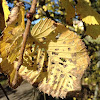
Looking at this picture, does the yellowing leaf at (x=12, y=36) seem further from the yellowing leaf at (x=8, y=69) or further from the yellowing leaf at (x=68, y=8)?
the yellowing leaf at (x=68, y=8)

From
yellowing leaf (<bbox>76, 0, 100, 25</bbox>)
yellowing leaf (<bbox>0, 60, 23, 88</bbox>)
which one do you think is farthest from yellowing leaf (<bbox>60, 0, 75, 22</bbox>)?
yellowing leaf (<bbox>0, 60, 23, 88</bbox>)

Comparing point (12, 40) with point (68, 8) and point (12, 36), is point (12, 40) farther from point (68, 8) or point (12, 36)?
point (68, 8)

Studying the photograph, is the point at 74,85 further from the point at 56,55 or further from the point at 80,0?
the point at 80,0

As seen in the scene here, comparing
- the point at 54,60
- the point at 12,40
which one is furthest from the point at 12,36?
the point at 54,60

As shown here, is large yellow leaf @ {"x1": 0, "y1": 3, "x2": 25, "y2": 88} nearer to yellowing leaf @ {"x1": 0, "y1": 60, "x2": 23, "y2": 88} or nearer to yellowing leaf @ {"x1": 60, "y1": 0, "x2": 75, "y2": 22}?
yellowing leaf @ {"x1": 0, "y1": 60, "x2": 23, "y2": 88}

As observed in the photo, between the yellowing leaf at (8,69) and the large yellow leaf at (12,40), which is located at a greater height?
the large yellow leaf at (12,40)

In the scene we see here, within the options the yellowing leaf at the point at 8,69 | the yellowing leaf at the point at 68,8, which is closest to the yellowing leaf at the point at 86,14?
A: the yellowing leaf at the point at 68,8
